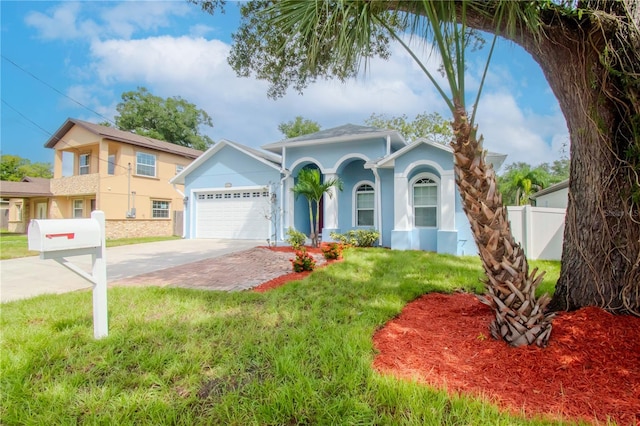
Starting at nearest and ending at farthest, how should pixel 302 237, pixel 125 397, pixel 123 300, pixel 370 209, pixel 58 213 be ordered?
pixel 125 397, pixel 123 300, pixel 302 237, pixel 370 209, pixel 58 213

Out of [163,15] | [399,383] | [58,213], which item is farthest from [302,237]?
[58,213]

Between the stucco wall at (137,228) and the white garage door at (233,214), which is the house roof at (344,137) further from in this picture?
the stucco wall at (137,228)

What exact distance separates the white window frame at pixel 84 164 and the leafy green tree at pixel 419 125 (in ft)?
74.4

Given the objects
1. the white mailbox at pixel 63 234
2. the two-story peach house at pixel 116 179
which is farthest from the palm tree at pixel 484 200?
the two-story peach house at pixel 116 179

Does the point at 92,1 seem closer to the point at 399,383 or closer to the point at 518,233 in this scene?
the point at 399,383

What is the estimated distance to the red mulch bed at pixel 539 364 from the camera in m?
2.28

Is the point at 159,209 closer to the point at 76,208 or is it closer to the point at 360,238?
the point at 76,208

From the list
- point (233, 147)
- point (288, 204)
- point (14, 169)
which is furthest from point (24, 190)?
point (288, 204)

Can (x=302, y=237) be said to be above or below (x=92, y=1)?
below

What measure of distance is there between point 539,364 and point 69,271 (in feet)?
32.1

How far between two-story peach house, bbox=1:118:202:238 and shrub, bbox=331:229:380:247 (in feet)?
37.5

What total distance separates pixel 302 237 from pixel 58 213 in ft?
68.8

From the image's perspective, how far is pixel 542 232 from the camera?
911cm

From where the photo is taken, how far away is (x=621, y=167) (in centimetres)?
337
